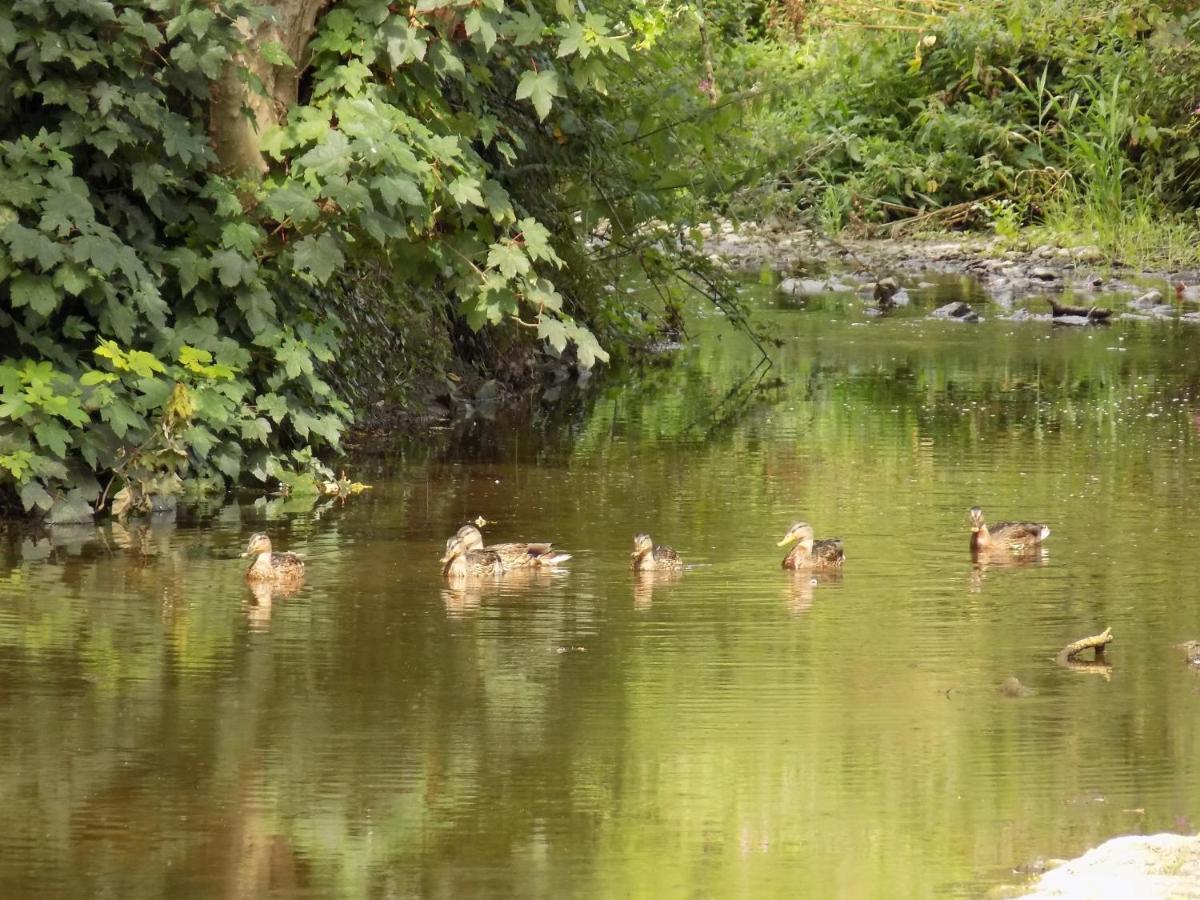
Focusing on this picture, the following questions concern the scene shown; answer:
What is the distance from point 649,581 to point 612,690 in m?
2.03

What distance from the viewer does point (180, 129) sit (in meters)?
11.8

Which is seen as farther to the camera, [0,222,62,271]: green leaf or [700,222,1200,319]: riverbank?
[700,222,1200,319]: riverbank

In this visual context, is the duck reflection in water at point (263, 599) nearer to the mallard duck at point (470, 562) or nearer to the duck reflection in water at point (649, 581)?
the mallard duck at point (470, 562)

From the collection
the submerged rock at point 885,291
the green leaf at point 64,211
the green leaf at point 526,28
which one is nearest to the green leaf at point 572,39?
the green leaf at point 526,28

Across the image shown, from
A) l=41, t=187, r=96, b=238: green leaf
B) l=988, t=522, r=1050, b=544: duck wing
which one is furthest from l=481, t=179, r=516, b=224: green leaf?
l=988, t=522, r=1050, b=544: duck wing

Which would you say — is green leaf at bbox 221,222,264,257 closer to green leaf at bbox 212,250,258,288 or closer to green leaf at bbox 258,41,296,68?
green leaf at bbox 212,250,258,288

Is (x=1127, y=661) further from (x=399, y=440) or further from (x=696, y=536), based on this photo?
(x=399, y=440)

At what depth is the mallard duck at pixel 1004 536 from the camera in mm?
10742

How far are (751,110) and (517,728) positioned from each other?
970 cm

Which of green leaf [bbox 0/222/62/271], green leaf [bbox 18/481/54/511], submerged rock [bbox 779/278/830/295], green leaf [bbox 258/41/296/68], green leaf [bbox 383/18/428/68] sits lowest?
green leaf [bbox 18/481/54/511]

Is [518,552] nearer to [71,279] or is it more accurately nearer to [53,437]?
[53,437]

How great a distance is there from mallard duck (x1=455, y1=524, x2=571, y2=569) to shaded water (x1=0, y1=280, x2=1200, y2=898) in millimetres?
149

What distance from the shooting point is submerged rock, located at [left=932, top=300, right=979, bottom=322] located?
2372 centimetres

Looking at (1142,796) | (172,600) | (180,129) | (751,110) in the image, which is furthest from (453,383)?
(1142,796)
